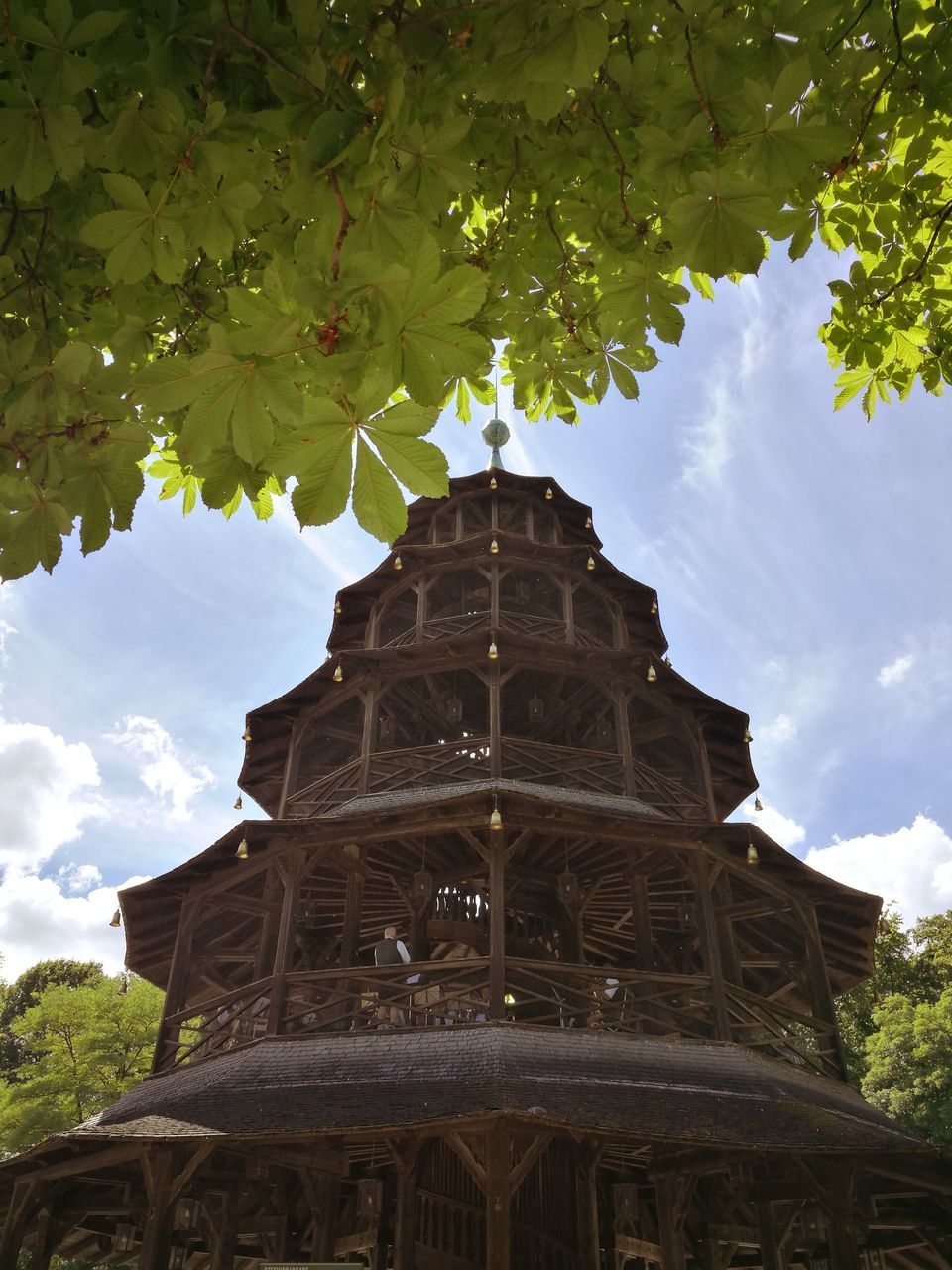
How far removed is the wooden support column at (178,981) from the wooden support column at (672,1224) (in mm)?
7253

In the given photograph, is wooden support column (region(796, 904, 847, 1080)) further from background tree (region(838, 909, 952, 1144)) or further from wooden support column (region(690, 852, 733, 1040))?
background tree (region(838, 909, 952, 1144))

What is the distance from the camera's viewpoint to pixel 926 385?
4879 millimetres

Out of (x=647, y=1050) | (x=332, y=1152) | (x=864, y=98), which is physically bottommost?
(x=332, y=1152)

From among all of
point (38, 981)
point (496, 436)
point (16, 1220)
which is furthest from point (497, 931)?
point (38, 981)

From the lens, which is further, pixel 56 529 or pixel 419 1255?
pixel 419 1255

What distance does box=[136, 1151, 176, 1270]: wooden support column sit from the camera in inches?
396

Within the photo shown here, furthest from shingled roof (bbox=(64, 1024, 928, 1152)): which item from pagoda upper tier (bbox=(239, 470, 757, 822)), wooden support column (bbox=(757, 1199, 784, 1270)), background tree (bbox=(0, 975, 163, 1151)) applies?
background tree (bbox=(0, 975, 163, 1151))

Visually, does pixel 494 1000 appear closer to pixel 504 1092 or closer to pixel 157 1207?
pixel 504 1092

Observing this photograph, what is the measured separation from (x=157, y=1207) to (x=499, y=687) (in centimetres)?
840

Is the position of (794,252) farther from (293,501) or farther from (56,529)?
(56,529)

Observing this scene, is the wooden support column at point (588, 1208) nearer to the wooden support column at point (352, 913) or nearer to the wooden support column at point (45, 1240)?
the wooden support column at point (352, 913)

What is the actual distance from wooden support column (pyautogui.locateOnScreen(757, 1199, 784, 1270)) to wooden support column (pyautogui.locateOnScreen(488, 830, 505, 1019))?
433 cm

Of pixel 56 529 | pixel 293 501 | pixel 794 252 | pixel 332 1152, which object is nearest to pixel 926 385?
pixel 794 252

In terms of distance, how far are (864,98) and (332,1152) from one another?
11.7 meters
